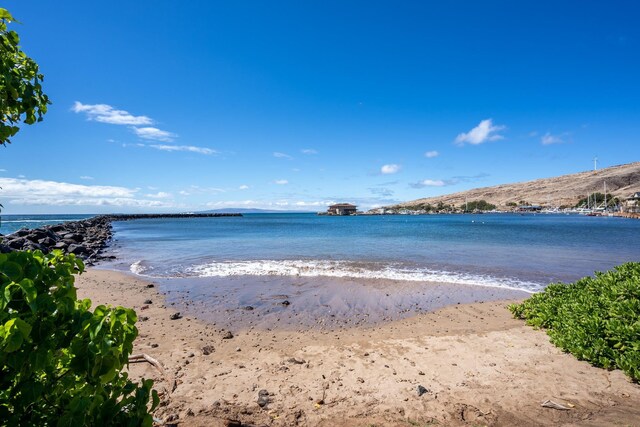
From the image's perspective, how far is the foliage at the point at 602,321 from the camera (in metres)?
5.87

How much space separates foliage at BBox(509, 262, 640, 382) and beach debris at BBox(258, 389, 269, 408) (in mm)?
6331

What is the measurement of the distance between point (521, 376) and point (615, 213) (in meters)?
146

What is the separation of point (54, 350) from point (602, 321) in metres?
8.76

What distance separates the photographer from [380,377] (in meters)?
6.27

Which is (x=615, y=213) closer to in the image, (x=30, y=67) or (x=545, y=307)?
(x=545, y=307)

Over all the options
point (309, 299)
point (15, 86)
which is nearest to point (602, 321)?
point (309, 299)

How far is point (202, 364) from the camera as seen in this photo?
6891mm

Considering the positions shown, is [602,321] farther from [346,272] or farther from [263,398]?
[346,272]

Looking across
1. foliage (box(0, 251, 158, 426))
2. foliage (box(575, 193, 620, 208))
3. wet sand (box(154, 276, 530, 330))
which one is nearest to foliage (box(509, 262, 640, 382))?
wet sand (box(154, 276, 530, 330))

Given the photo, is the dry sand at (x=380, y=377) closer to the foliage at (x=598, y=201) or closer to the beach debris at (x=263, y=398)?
the beach debris at (x=263, y=398)

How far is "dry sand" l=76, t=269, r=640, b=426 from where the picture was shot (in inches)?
195

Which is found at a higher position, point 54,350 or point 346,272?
point 54,350

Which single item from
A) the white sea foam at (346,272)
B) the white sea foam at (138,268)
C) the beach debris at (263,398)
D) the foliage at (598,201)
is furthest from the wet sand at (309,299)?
the foliage at (598,201)

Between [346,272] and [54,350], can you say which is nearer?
[54,350]
